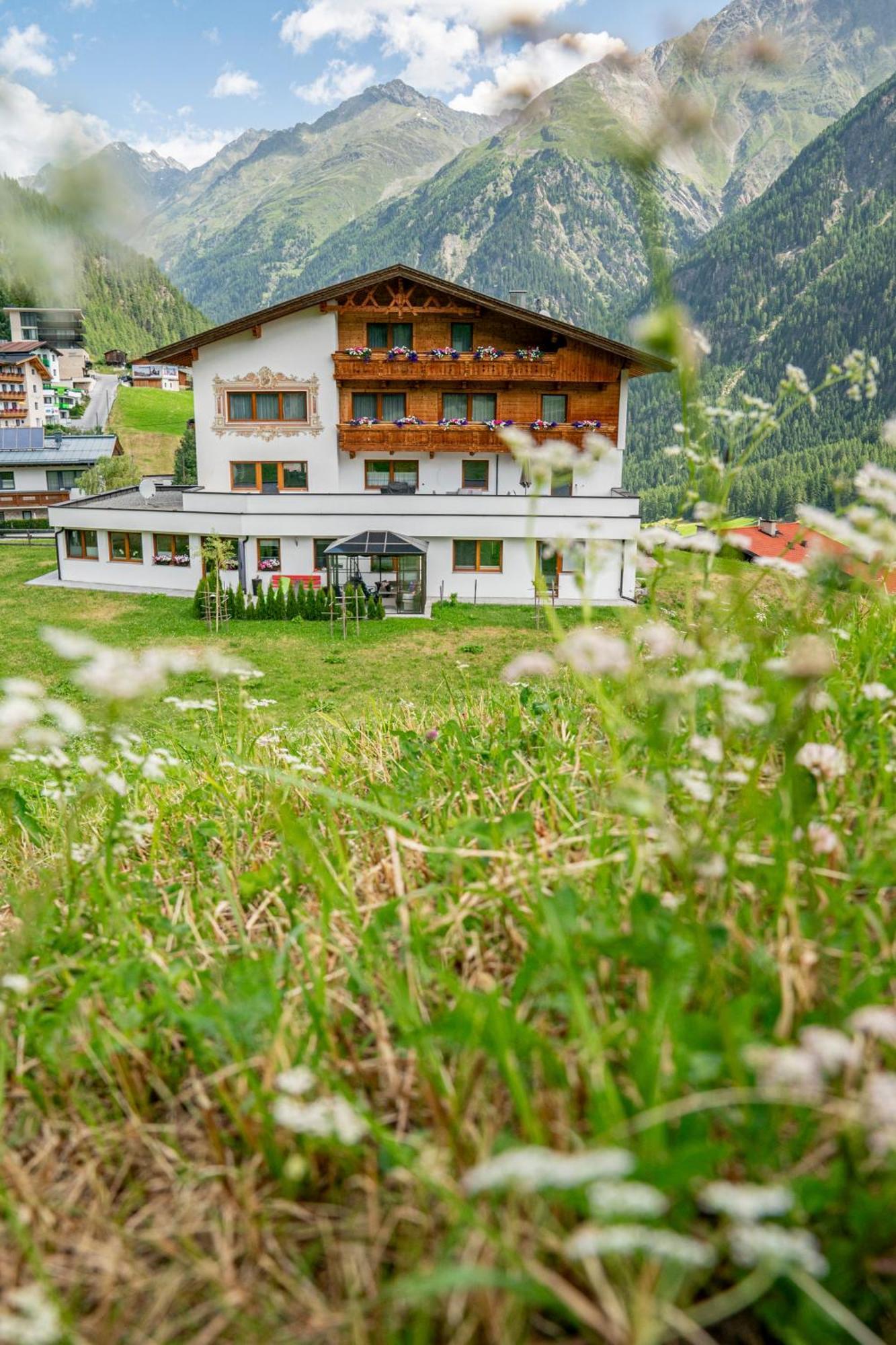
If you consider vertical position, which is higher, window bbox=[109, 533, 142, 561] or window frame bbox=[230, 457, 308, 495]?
window frame bbox=[230, 457, 308, 495]

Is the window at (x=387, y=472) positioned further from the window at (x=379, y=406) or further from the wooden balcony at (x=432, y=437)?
the window at (x=379, y=406)

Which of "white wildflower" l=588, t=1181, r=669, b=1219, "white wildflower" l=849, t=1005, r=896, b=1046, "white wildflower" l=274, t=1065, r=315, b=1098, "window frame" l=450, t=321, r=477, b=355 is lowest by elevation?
"white wildflower" l=274, t=1065, r=315, b=1098

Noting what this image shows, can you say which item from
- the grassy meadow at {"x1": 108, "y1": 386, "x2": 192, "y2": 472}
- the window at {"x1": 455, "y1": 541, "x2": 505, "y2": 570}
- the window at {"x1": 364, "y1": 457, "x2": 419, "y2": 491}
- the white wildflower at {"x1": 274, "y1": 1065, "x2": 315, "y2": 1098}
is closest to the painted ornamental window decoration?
the window at {"x1": 364, "y1": 457, "x2": 419, "y2": 491}

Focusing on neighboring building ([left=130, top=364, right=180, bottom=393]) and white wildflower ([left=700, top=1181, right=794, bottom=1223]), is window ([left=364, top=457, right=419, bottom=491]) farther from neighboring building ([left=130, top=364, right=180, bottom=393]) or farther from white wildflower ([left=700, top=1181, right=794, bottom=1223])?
neighboring building ([left=130, top=364, right=180, bottom=393])

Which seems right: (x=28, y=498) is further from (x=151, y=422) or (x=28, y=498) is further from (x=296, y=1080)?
(x=296, y=1080)

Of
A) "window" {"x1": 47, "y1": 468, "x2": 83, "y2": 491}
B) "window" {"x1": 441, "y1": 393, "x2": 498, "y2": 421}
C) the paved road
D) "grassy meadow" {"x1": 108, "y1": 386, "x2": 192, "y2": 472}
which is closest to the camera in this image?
"window" {"x1": 441, "y1": 393, "x2": 498, "y2": 421}

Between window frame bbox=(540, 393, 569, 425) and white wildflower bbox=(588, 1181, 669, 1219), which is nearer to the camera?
white wildflower bbox=(588, 1181, 669, 1219)

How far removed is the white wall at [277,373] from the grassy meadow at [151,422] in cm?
5463

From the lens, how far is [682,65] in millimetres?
1350

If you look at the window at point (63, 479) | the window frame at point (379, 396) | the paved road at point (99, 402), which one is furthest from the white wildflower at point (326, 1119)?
the paved road at point (99, 402)

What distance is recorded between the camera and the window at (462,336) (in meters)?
27.4

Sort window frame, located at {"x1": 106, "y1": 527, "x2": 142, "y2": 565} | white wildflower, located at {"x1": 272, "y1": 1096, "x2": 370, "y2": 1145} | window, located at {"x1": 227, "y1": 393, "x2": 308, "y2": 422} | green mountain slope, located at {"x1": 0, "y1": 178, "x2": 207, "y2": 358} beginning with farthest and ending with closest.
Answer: window, located at {"x1": 227, "y1": 393, "x2": 308, "y2": 422}
window frame, located at {"x1": 106, "y1": 527, "x2": 142, "y2": 565}
green mountain slope, located at {"x1": 0, "y1": 178, "x2": 207, "y2": 358}
white wildflower, located at {"x1": 272, "y1": 1096, "x2": 370, "y2": 1145}

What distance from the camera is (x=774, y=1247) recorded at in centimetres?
83

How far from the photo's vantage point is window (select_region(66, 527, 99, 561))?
2853 cm
